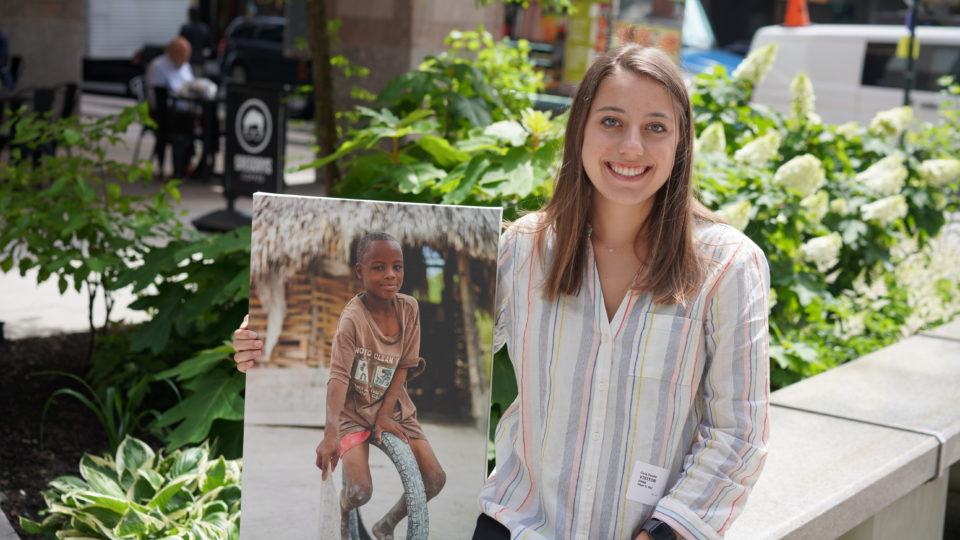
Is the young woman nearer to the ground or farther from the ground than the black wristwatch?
farther from the ground

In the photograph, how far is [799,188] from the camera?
5371 millimetres

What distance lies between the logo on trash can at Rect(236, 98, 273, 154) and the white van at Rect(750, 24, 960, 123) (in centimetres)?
1002

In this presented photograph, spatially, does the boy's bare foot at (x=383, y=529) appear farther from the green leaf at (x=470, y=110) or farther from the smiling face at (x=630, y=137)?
the green leaf at (x=470, y=110)

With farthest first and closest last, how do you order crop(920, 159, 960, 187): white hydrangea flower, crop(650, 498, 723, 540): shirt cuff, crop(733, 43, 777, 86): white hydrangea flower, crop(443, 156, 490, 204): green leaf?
crop(920, 159, 960, 187): white hydrangea flower
crop(733, 43, 777, 86): white hydrangea flower
crop(443, 156, 490, 204): green leaf
crop(650, 498, 723, 540): shirt cuff

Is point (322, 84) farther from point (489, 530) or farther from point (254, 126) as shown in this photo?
point (489, 530)

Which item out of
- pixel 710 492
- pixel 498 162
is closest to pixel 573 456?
pixel 710 492

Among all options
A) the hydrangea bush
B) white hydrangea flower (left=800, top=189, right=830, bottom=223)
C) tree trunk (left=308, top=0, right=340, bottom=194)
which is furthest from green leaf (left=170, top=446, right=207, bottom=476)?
white hydrangea flower (left=800, top=189, right=830, bottom=223)

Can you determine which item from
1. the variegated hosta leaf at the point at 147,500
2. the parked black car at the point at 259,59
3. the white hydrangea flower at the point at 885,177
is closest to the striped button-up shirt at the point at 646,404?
the variegated hosta leaf at the point at 147,500

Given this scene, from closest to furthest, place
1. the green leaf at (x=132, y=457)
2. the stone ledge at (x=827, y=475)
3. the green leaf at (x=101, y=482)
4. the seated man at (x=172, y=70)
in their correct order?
1. the stone ledge at (x=827, y=475)
2. the green leaf at (x=101, y=482)
3. the green leaf at (x=132, y=457)
4. the seated man at (x=172, y=70)

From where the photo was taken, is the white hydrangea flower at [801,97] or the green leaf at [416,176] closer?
the green leaf at [416,176]

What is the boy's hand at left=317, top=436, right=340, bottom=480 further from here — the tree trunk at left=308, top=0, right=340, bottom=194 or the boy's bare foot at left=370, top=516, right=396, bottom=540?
the tree trunk at left=308, top=0, right=340, bottom=194

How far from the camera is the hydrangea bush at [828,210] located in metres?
5.31

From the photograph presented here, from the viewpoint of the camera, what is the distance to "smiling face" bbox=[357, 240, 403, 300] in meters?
2.32

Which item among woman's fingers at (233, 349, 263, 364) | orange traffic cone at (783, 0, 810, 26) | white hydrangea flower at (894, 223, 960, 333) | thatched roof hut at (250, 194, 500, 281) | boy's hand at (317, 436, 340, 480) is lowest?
white hydrangea flower at (894, 223, 960, 333)
